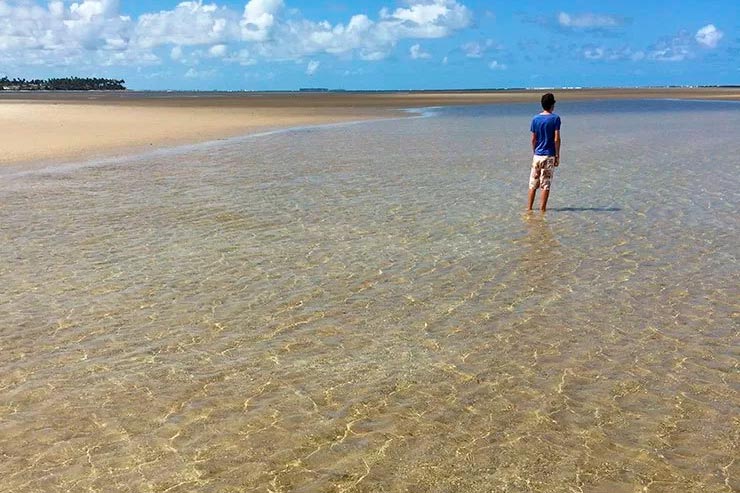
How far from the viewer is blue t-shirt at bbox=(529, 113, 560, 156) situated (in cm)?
1278

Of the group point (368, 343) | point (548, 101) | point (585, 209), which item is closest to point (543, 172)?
point (585, 209)

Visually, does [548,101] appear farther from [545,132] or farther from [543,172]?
[543,172]

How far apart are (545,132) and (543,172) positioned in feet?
2.30

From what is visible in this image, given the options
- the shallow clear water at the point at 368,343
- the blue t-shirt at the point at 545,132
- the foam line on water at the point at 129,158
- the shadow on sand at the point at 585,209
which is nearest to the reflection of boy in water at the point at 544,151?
the blue t-shirt at the point at 545,132

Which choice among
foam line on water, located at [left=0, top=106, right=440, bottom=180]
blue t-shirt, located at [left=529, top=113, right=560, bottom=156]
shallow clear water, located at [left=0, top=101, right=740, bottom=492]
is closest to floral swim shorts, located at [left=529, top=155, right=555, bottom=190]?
blue t-shirt, located at [left=529, top=113, right=560, bottom=156]

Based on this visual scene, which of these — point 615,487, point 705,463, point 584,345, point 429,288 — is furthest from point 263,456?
point 429,288

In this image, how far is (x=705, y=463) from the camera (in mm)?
4648

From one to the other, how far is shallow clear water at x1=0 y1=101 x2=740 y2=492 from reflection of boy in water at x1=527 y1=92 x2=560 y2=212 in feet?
1.94

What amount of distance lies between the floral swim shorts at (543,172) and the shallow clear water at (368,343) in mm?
618

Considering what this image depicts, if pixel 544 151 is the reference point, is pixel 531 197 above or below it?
below

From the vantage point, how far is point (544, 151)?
13.0 metres

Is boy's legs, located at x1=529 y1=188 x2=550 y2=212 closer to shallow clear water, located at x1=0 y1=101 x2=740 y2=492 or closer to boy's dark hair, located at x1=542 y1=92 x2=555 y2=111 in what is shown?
shallow clear water, located at x1=0 y1=101 x2=740 y2=492

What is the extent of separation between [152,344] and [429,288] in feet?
10.6

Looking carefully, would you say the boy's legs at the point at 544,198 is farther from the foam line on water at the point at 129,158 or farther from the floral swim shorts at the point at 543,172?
the foam line on water at the point at 129,158
